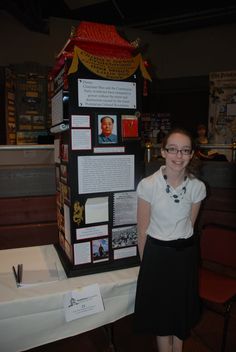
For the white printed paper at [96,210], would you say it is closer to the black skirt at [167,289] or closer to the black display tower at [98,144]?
the black display tower at [98,144]

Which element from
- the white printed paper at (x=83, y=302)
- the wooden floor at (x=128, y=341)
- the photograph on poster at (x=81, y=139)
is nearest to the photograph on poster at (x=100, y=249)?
the white printed paper at (x=83, y=302)

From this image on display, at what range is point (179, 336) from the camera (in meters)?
1.39

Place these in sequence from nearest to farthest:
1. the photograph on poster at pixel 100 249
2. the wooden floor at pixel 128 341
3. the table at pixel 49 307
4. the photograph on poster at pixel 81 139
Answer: the table at pixel 49 307, the photograph on poster at pixel 81 139, the photograph on poster at pixel 100 249, the wooden floor at pixel 128 341

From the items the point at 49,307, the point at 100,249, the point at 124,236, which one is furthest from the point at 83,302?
the point at 124,236

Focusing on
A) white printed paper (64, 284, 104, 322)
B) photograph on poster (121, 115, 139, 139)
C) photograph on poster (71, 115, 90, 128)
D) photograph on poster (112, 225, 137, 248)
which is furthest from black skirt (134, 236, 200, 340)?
photograph on poster (71, 115, 90, 128)

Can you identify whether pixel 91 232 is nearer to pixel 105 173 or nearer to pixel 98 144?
pixel 105 173

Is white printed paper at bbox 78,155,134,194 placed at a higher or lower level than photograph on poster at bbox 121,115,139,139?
lower

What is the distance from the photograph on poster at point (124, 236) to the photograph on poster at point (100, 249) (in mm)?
43

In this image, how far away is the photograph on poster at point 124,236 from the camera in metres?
1.39

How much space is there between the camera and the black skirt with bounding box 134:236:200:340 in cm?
132

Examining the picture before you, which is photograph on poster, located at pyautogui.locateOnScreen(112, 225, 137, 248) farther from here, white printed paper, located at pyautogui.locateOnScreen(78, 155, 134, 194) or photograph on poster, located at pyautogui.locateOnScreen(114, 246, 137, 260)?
white printed paper, located at pyautogui.locateOnScreen(78, 155, 134, 194)

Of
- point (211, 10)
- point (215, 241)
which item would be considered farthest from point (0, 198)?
point (211, 10)

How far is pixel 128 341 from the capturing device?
1912 millimetres

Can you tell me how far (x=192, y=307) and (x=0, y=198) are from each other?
1339mm
